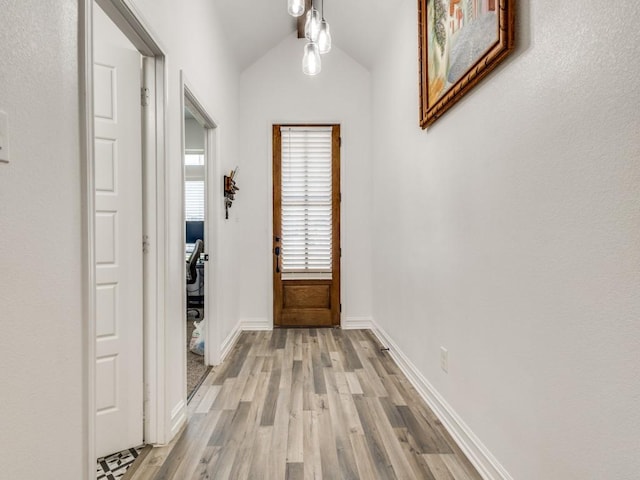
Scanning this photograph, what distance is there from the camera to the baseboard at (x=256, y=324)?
4.27 m

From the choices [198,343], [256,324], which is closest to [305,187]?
[256,324]

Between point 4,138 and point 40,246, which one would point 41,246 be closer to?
point 40,246

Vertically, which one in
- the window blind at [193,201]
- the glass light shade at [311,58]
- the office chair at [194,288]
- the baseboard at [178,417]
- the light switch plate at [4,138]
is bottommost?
the baseboard at [178,417]

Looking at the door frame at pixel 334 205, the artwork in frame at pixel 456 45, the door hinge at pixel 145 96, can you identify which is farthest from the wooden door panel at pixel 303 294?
the door hinge at pixel 145 96

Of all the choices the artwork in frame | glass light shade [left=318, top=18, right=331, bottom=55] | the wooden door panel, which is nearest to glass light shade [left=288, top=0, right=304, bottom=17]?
glass light shade [left=318, top=18, right=331, bottom=55]

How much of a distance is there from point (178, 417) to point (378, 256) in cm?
252

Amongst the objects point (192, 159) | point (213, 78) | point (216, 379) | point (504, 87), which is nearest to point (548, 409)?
point (504, 87)

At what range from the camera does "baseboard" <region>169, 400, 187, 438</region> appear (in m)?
2.03

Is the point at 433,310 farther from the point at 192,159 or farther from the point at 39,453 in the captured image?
the point at 192,159

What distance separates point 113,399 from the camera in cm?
186

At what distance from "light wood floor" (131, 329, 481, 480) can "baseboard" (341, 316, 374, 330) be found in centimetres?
104

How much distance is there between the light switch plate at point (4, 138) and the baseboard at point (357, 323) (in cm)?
372

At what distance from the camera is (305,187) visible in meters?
4.31

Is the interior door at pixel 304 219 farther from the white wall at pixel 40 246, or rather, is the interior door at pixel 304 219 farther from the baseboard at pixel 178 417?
the white wall at pixel 40 246
